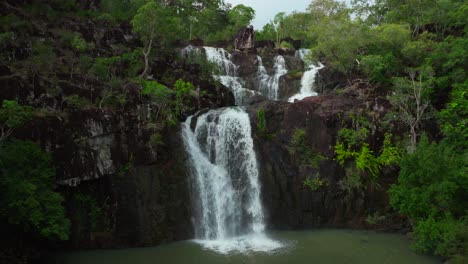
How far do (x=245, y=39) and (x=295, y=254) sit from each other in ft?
74.8

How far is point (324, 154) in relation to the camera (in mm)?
18797

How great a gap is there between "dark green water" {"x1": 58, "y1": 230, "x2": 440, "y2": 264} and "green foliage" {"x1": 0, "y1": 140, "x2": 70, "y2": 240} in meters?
2.12

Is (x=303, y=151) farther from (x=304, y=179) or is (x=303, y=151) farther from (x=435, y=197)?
(x=435, y=197)

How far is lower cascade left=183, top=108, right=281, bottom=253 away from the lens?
17.0 metres

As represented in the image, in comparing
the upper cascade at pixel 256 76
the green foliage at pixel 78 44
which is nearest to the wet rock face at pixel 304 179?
the upper cascade at pixel 256 76

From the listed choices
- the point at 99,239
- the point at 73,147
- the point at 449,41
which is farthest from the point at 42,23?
the point at 449,41

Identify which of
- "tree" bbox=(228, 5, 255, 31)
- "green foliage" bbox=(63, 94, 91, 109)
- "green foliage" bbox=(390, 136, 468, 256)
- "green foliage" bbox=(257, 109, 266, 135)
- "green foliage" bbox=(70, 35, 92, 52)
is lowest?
"green foliage" bbox=(390, 136, 468, 256)

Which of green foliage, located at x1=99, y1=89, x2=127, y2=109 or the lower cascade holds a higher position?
green foliage, located at x1=99, y1=89, x2=127, y2=109

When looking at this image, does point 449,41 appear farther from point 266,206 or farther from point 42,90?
point 42,90

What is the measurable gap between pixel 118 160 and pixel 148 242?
377cm

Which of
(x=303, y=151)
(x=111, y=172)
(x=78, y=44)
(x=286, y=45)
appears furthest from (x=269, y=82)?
(x=111, y=172)

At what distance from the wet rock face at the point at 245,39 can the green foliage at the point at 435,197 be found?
20.7 metres

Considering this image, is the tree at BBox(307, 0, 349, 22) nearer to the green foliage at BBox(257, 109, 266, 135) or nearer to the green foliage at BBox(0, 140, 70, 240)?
the green foliage at BBox(257, 109, 266, 135)

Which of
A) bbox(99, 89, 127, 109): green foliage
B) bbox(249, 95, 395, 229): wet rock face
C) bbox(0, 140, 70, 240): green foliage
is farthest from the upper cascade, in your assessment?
bbox(0, 140, 70, 240): green foliage
